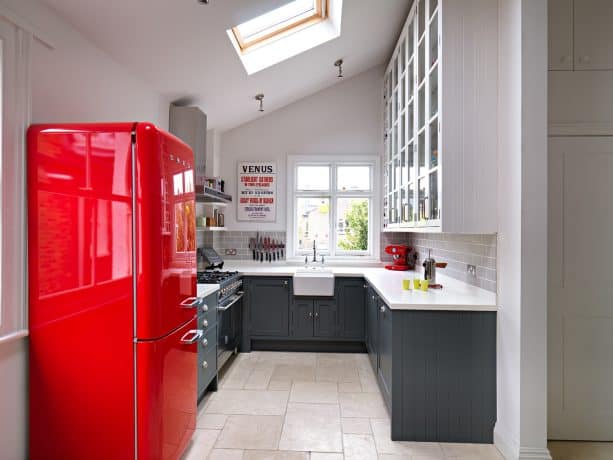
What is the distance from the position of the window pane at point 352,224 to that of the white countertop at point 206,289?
86.7 inches

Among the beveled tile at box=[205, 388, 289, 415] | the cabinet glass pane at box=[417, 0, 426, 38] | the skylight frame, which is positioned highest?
the skylight frame

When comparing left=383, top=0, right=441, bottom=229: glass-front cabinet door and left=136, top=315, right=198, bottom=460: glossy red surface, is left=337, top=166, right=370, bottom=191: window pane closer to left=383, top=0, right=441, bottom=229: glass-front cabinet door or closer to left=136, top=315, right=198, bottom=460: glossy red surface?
left=383, top=0, right=441, bottom=229: glass-front cabinet door

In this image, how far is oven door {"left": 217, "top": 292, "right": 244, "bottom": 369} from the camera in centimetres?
336

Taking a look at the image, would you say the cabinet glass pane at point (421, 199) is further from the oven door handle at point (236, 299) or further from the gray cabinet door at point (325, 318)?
the oven door handle at point (236, 299)

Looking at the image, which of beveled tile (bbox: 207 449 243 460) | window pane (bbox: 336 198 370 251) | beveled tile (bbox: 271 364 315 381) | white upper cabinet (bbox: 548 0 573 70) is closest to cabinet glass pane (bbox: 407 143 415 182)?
white upper cabinet (bbox: 548 0 573 70)

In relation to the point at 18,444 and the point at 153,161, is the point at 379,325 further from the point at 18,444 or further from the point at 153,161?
the point at 18,444

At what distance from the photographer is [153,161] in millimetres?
1781

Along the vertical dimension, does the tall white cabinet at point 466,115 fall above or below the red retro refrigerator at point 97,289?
above

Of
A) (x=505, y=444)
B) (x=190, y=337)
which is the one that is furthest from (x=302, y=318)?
(x=505, y=444)

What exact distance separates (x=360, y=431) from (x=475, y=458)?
0.71 meters

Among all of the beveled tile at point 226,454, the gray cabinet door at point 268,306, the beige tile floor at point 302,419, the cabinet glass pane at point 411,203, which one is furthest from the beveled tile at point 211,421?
the cabinet glass pane at point 411,203

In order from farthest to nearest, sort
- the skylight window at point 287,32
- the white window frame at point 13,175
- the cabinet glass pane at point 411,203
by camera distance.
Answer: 1. the skylight window at point 287,32
2. the cabinet glass pane at point 411,203
3. the white window frame at point 13,175

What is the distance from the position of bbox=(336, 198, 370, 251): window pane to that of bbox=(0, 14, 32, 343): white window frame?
142 inches

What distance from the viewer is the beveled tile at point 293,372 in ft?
11.6
